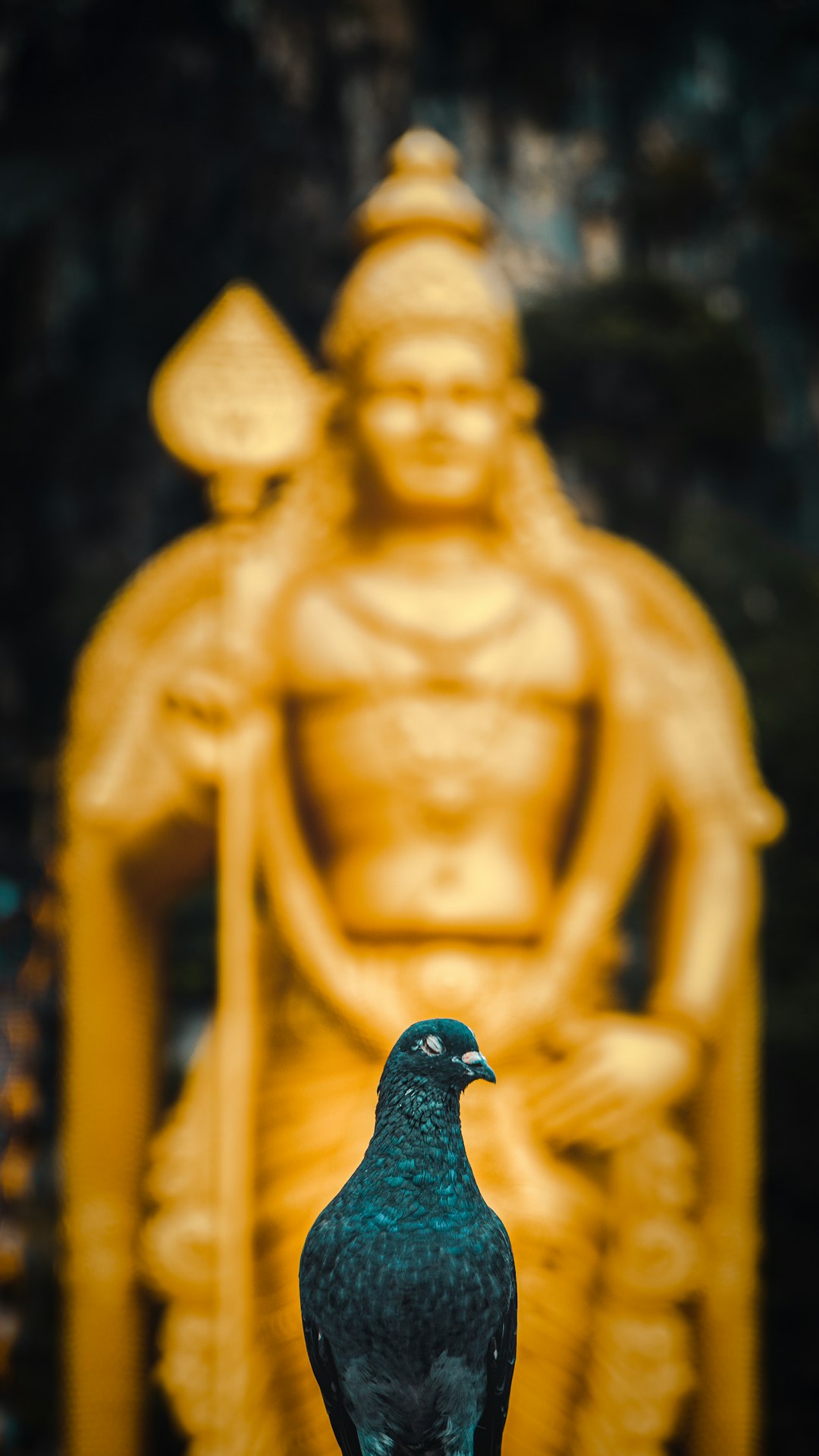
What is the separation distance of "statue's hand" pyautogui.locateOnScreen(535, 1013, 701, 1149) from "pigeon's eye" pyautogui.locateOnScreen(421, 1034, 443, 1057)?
5.76ft

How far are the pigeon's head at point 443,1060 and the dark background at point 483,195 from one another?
7.20 metres

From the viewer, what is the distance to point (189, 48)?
29.3 ft

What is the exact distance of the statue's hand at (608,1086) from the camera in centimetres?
286

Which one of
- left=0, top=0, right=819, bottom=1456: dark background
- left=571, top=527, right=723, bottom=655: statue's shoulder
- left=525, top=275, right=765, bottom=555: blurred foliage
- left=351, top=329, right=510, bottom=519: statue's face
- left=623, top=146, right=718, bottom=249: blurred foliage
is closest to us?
left=351, top=329, right=510, bottom=519: statue's face

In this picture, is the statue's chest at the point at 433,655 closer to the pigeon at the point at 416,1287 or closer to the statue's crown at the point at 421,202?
the statue's crown at the point at 421,202

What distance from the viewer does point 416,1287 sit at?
1.08m

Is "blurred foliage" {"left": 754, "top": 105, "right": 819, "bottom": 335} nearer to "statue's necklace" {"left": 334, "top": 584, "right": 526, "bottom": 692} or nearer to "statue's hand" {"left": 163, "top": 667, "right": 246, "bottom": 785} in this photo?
"statue's necklace" {"left": 334, "top": 584, "right": 526, "bottom": 692}

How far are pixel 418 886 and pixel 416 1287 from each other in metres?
2.00

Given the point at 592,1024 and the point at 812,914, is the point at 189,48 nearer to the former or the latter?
the point at 812,914

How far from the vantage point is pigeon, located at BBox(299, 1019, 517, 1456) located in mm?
1081

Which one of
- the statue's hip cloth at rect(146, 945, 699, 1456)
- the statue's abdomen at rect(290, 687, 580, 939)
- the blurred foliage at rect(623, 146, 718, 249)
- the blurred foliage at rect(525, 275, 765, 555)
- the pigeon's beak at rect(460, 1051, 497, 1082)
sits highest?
the blurred foliage at rect(623, 146, 718, 249)

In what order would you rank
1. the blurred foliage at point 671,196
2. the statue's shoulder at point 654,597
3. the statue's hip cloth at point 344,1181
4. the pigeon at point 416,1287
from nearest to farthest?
the pigeon at point 416,1287 < the statue's hip cloth at point 344,1181 < the statue's shoulder at point 654,597 < the blurred foliage at point 671,196

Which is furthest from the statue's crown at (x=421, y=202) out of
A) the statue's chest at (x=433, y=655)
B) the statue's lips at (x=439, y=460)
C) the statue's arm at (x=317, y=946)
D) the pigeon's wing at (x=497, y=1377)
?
the pigeon's wing at (x=497, y=1377)

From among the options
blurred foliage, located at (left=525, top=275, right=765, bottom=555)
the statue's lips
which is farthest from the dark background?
the statue's lips
